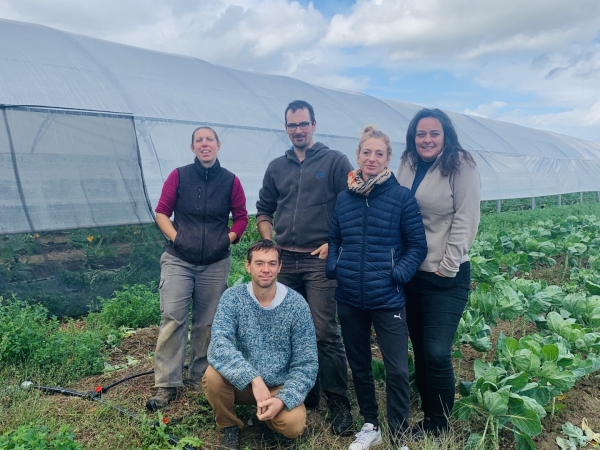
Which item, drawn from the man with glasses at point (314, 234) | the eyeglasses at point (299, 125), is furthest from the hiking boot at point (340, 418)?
the eyeglasses at point (299, 125)

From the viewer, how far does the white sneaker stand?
110 inches

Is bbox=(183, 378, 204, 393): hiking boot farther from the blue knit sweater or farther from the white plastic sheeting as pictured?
the white plastic sheeting

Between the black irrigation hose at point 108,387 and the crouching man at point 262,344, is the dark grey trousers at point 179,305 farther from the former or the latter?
the crouching man at point 262,344

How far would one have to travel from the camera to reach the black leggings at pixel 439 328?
2.70 meters

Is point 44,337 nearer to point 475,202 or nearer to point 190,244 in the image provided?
point 190,244

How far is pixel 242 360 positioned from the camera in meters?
2.75

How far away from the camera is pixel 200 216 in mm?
3434

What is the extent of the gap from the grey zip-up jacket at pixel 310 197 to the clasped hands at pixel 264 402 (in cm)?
88

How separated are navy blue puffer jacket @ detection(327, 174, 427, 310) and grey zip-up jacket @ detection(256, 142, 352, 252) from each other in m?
0.41

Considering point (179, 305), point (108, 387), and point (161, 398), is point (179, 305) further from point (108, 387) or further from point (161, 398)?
point (108, 387)

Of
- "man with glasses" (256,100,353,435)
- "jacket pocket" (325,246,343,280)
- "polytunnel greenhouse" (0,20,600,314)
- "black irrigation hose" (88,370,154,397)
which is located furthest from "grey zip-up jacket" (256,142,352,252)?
"polytunnel greenhouse" (0,20,600,314)

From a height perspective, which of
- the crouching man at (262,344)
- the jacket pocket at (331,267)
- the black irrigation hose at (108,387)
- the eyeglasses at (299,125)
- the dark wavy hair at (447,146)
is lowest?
the black irrigation hose at (108,387)

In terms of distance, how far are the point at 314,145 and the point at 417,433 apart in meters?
1.76

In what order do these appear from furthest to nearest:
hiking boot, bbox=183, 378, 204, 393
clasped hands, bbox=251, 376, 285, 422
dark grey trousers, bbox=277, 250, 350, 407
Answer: hiking boot, bbox=183, 378, 204, 393
dark grey trousers, bbox=277, 250, 350, 407
clasped hands, bbox=251, 376, 285, 422
